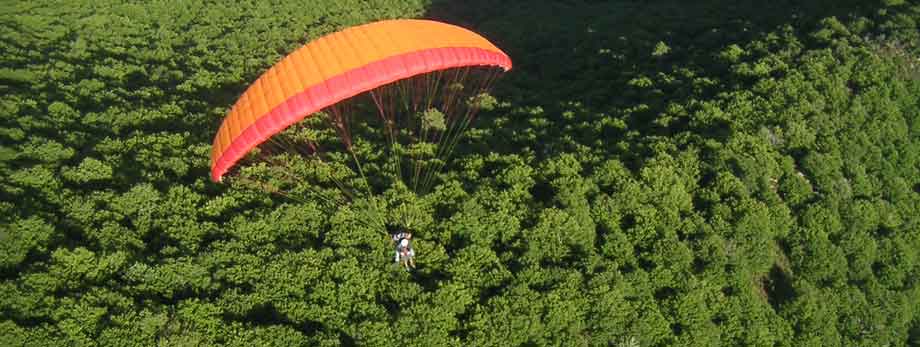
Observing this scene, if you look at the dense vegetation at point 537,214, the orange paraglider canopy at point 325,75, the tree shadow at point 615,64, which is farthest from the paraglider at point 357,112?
the tree shadow at point 615,64

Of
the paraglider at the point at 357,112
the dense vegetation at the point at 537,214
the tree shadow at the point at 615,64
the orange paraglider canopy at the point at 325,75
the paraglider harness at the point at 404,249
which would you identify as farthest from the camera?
the tree shadow at the point at 615,64

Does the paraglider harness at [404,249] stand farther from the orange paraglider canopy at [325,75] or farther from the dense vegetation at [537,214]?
the orange paraglider canopy at [325,75]

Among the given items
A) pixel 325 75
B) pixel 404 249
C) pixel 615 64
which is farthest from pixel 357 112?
pixel 615 64

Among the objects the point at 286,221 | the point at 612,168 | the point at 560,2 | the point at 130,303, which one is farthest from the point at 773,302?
the point at 560,2

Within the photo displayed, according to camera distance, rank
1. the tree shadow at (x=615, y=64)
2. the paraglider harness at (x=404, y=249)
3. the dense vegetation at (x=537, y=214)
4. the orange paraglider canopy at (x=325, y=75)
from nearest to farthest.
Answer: the orange paraglider canopy at (x=325, y=75), the dense vegetation at (x=537, y=214), the paraglider harness at (x=404, y=249), the tree shadow at (x=615, y=64)

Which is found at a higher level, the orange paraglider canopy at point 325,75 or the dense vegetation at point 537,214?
the orange paraglider canopy at point 325,75

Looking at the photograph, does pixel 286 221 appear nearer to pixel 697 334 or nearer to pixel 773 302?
pixel 697 334

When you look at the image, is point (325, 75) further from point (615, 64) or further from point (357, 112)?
point (615, 64)
